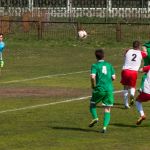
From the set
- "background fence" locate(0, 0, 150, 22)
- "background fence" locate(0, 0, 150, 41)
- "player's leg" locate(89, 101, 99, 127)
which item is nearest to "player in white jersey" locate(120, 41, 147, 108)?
"player's leg" locate(89, 101, 99, 127)

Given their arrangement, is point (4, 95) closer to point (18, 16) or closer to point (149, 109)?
point (149, 109)

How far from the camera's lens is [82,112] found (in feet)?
71.2

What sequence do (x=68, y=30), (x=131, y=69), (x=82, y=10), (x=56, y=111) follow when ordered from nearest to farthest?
(x=56, y=111)
(x=131, y=69)
(x=68, y=30)
(x=82, y=10)

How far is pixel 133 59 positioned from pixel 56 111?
3.07 meters

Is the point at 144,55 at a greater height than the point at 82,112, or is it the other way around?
the point at 144,55

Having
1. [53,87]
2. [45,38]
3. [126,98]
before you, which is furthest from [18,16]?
[126,98]

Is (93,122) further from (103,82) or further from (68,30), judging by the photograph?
(68,30)

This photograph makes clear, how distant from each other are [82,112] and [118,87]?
7291 mm

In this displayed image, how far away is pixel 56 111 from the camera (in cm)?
2189

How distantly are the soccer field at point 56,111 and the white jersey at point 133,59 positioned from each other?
1.18m

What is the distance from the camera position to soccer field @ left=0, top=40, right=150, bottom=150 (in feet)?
54.4

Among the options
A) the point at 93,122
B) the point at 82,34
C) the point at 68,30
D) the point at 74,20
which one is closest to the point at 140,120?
the point at 93,122

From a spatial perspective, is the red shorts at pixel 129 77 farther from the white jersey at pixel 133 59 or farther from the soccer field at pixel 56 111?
the soccer field at pixel 56 111

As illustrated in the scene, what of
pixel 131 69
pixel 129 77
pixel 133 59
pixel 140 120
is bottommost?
pixel 140 120
